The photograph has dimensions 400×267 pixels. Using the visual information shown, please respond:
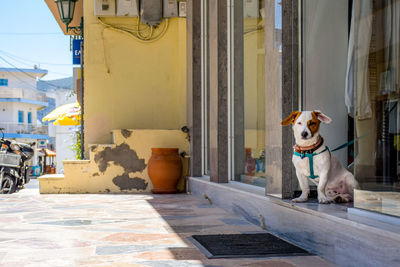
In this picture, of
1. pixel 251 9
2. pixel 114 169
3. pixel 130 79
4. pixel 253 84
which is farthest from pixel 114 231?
pixel 130 79

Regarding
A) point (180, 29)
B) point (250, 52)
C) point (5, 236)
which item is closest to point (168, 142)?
point (180, 29)

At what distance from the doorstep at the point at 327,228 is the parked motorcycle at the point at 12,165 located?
17.0ft

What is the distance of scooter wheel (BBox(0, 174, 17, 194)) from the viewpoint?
8.95m

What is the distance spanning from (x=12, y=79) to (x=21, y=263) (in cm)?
4444

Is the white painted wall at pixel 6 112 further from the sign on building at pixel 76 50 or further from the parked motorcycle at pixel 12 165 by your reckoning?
the parked motorcycle at pixel 12 165

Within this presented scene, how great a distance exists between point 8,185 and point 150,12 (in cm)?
371

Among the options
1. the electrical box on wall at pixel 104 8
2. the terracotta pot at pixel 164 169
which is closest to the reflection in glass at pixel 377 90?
the terracotta pot at pixel 164 169

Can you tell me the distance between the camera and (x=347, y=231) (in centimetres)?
297

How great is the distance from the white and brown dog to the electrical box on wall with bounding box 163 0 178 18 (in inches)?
209

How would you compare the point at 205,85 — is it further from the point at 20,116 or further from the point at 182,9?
the point at 20,116

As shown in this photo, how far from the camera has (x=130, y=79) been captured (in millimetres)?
8688

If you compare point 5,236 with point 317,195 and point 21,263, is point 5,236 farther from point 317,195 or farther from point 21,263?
point 317,195

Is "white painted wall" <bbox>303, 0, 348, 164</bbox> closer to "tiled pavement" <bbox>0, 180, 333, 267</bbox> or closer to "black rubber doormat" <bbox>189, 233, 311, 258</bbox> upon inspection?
"black rubber doormat" <bbox>189, 233, 311, 258</bbox>

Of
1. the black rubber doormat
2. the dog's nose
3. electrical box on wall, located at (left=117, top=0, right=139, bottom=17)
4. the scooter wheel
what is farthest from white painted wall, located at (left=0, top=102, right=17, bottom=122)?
the dog's nose
